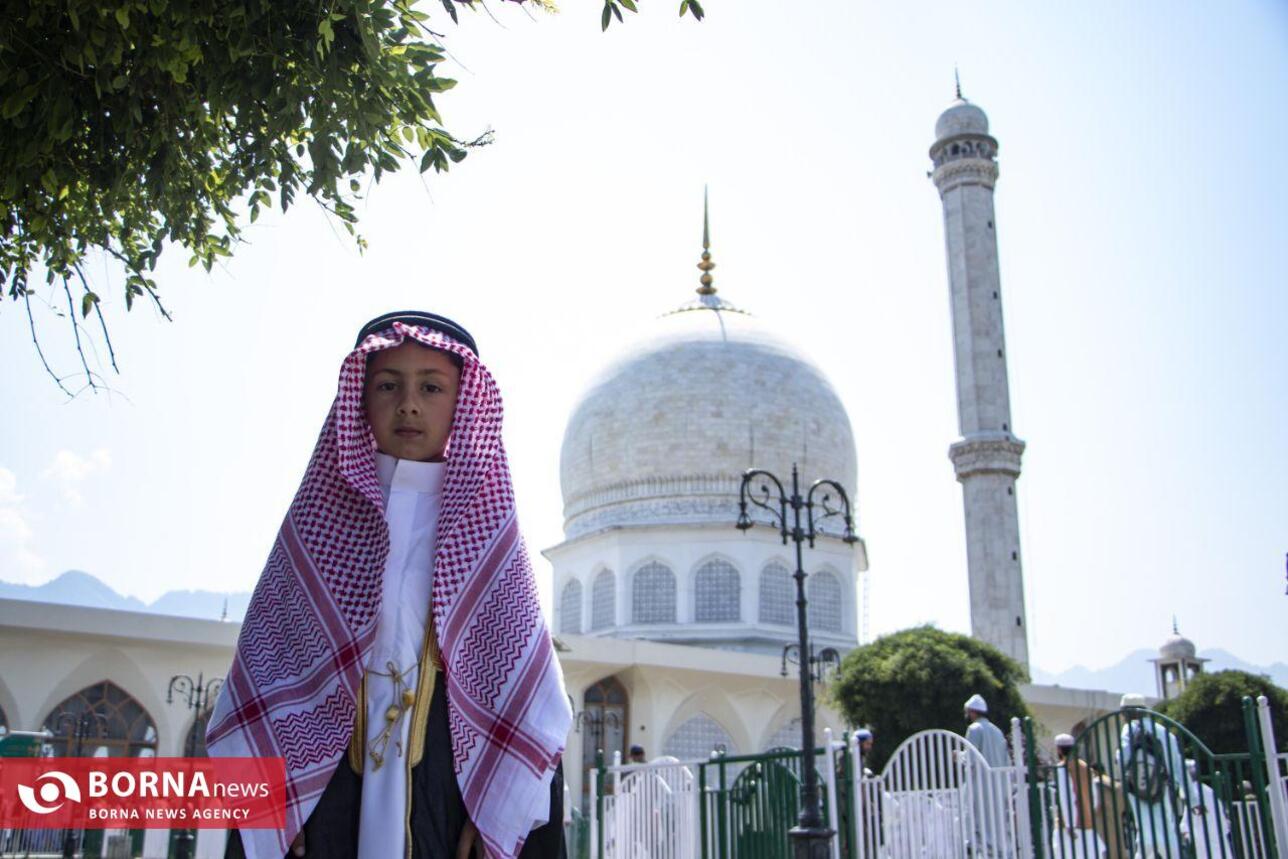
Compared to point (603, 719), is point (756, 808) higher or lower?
lower

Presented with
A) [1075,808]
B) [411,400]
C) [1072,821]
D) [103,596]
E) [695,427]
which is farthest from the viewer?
[103,596]

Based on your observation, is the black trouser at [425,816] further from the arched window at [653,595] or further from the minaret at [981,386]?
the minaret at [981,386]

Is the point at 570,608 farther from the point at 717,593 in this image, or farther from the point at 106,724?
the point at 106,724

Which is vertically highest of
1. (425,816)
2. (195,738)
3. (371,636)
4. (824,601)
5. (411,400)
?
(824,601)

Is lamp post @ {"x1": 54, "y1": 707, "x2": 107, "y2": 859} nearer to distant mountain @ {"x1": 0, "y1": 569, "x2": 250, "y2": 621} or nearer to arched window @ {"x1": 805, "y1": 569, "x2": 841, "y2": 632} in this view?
arched window @ {"x1": 805, "y1": 569, "x2": 841, "y2": 632}

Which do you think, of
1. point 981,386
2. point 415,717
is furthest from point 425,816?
point 981,386

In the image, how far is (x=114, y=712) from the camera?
19641mm

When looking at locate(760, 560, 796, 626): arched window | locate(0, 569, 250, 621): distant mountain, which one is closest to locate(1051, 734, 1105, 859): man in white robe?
locate(760, 560, 796, 626): arched window

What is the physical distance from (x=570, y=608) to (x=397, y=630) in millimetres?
27348

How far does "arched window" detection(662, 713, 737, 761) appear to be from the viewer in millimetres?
24625

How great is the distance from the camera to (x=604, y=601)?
2822 centimetres

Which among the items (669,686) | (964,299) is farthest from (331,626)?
(964,299)

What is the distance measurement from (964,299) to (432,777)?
27500 millimetres

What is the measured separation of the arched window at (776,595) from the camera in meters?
27.1
